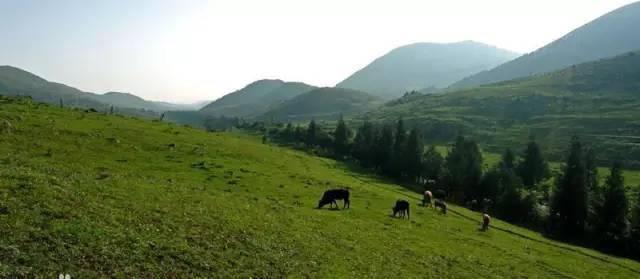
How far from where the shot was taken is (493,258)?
37625 millimetres

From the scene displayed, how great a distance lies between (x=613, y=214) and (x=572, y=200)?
6469 mm

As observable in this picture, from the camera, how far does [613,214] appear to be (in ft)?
246

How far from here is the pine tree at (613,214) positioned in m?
72.9

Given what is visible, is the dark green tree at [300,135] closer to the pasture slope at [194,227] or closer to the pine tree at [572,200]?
the pine tree at [572,200]

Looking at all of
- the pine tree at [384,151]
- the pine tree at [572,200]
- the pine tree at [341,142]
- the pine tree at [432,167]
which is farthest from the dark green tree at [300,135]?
the pine tree at [572,200]

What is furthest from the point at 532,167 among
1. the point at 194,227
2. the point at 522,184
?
the point at 194,227

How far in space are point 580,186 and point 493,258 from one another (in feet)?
173

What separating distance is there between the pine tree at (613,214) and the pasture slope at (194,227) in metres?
19.7

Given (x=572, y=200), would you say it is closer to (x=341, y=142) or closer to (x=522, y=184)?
(x=522, y=184)

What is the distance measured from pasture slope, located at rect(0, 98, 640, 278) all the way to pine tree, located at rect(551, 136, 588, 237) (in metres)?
24.2

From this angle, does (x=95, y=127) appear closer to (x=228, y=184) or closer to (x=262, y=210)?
(x=228, y=184)

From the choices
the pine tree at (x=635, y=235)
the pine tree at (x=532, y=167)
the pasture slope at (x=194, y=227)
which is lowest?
the pine tree at (x=635, y=235)

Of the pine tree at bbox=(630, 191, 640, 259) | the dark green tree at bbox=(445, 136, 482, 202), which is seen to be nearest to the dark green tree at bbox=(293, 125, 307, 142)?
the dark green tree at bbox=(445, 136, 482, 202)

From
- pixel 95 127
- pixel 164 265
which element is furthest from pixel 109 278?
pixel 95 127
